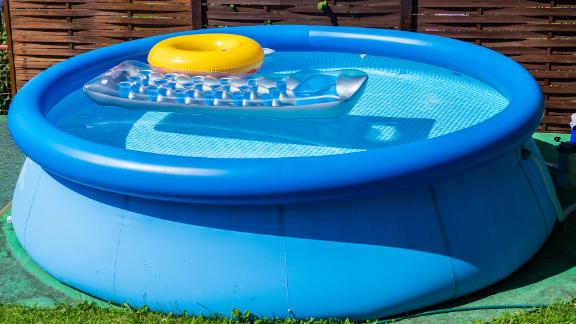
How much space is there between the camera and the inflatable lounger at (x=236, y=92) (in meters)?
5.57

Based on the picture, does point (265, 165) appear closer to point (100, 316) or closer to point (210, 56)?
point (100, 316)

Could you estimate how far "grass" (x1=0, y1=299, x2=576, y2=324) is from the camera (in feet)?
15.0

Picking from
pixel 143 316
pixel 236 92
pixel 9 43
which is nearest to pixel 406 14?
pixel 236 92

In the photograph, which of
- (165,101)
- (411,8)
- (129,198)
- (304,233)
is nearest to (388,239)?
(304,233)

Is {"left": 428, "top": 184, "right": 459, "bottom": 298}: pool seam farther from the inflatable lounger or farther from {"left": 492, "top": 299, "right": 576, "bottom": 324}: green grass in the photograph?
the inflatable lounger

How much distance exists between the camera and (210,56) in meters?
6.19

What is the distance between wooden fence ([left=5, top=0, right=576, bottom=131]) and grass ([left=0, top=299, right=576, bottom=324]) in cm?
338

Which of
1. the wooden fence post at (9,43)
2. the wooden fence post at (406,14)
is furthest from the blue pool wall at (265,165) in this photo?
the wooden fence post at (9,43)

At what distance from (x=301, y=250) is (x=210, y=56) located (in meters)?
2.12

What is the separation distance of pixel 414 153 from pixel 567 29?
12.0 ft

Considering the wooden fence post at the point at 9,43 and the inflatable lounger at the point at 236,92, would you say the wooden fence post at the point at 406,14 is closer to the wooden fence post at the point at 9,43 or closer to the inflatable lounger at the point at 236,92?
the inflatable lounger at the point at 236,92

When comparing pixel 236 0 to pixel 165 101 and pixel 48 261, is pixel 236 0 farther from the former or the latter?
pixel 48 261

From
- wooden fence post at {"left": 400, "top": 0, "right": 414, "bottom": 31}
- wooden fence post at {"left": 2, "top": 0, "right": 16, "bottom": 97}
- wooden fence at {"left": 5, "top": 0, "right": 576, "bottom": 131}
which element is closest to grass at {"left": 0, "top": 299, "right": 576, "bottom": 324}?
wooden fence at {"left": 5, "top": 0, "right": 576, "bottom": 131}

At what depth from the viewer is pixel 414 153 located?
174 inches
